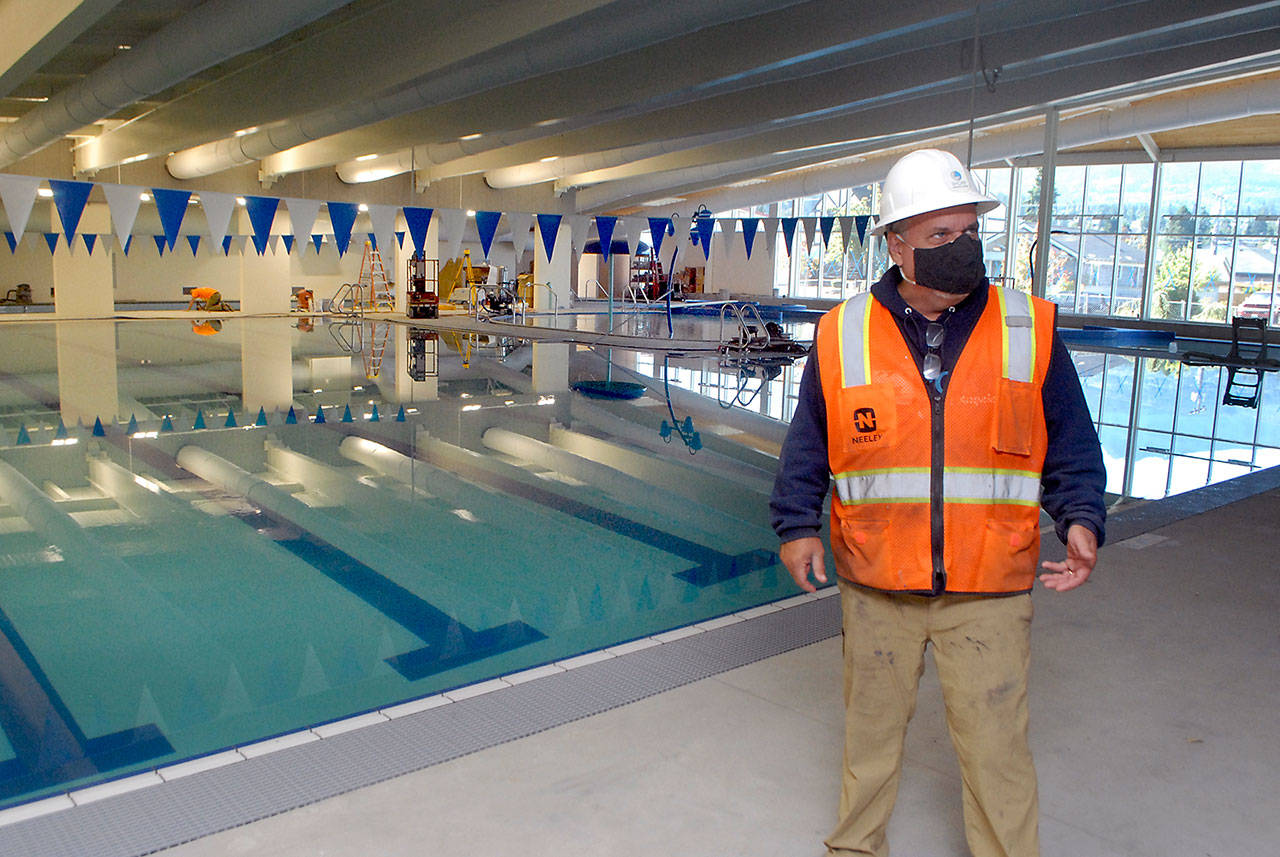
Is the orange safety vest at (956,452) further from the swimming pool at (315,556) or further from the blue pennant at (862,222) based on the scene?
the blue pennant at (862,222)

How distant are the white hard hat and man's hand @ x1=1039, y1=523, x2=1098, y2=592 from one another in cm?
56

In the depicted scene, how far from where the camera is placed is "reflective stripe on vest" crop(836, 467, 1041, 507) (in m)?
1.67

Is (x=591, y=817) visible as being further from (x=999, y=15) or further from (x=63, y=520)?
(x=999, y=15)

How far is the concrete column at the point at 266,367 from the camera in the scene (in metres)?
8.57

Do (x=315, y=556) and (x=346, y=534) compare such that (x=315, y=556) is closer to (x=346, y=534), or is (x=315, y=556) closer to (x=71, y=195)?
(x=346, y=534)

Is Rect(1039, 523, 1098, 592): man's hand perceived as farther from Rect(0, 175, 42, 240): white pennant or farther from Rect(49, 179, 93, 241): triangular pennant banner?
Rect(49, 179, 93, 241): triangular pennant banner

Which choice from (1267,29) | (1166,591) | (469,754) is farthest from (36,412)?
(1267,29)

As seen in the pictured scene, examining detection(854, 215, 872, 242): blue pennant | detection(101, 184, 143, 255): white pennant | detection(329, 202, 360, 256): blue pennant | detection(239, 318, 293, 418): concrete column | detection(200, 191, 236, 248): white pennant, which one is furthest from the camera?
detection(854, 215, 872, 242): blue pennant

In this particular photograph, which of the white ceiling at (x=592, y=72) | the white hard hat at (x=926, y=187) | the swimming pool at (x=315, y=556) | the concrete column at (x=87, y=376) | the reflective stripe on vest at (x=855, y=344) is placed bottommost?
the swimming pool at (x=315, y=556)

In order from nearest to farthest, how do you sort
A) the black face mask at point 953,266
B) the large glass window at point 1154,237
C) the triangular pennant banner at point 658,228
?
the black face mask at point 953,266 → the triangular pennant banner at point 658,228 → the large glass window at point 1154,237

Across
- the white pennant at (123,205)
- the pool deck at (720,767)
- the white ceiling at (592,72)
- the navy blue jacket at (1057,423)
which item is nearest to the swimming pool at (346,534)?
the pool deck at (720,767)

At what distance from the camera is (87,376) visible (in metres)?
10.4

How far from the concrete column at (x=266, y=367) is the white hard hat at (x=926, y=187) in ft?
22.8

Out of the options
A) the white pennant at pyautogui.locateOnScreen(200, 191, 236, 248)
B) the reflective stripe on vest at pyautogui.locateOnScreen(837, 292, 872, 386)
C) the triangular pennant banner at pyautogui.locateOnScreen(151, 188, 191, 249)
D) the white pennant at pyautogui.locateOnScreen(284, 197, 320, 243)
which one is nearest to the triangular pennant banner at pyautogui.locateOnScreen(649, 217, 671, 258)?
the white pennant at pyautogui.locateOnScreen(284, 197, 320, 243)
